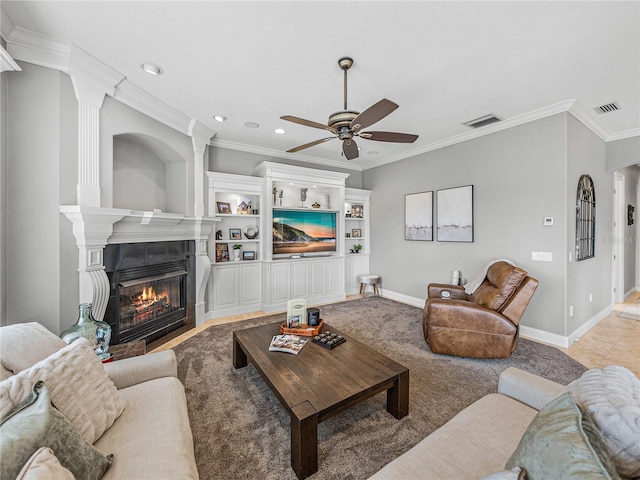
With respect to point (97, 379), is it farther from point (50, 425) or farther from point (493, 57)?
point (493, 57)

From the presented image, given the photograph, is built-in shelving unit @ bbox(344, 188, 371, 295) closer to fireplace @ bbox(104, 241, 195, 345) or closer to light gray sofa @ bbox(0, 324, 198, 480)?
fireplace @ bbox(104, 241, 195, 345)

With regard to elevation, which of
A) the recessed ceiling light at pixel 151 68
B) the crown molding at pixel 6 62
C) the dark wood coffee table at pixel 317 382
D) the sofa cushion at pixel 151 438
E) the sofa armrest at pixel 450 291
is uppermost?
the recessed ceiling light at pixel 151 68

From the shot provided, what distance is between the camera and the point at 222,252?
173 inches

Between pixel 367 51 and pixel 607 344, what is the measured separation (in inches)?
164

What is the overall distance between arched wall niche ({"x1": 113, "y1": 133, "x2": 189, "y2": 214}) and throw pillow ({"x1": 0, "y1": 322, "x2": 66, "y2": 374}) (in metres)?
2.11

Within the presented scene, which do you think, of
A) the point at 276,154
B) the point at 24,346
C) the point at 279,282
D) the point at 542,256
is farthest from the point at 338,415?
the point at 276,154

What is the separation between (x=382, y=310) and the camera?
452 centimetres

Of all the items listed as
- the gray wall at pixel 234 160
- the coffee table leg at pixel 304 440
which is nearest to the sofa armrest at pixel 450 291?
the coffee table leg at pixel 304 440

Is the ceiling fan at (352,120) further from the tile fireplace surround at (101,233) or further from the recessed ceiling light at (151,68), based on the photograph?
the tile fireplace surround at (101,233)

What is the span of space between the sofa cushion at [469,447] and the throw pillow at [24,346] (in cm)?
162

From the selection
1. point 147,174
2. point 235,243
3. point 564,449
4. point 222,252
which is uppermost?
point 147,174

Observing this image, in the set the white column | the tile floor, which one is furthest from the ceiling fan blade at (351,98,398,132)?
the tile floor

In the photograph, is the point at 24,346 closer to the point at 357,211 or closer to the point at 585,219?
the point at 357,211

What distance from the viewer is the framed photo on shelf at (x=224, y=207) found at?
441cm
